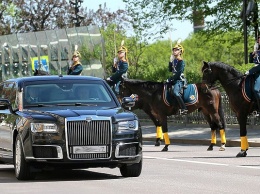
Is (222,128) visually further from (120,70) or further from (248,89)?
(120,70)

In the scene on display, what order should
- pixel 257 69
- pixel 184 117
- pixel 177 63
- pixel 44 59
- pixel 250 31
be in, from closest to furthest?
pixel 257 69 < pixel 177 63 < pixel 184 117 < pixel 250 31 < pixel 44 59

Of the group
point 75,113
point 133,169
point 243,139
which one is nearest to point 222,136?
point 243,139

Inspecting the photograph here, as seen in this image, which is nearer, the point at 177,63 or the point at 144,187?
the point at 144,187

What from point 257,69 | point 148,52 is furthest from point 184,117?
point 148,52

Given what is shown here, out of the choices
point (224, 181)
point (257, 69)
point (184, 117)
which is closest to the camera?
point (224, 181)

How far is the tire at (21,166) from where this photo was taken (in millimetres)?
16859

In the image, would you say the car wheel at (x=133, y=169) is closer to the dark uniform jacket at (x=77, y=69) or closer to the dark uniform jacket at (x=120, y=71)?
the dark uniform jacket at (x=120, y=71)

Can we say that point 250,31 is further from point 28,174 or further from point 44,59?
point 28,174

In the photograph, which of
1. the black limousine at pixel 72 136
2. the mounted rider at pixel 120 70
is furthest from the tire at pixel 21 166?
the mounted rider at pixel 120 70

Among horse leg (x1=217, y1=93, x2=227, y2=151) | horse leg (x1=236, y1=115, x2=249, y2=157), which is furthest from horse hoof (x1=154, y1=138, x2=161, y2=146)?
horse leg (x1=236, y1=115, x2=249, y2=157)

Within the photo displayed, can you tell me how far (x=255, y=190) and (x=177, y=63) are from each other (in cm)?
1338

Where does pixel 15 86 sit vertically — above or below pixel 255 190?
above

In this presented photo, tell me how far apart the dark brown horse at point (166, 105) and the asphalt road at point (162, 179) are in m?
4.40

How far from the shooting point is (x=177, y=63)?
27.9 metres
